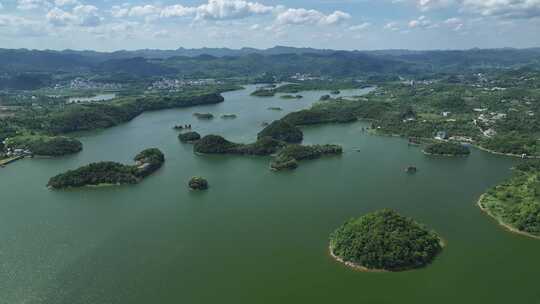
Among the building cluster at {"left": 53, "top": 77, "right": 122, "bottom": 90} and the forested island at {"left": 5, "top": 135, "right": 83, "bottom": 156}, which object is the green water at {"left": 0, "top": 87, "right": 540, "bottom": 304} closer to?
the forested island at {"left": 5, "top": 135, "right": 83, "bottom": 156}

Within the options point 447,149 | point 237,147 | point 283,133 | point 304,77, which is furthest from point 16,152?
point 304,77

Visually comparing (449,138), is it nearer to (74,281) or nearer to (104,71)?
(74,281)

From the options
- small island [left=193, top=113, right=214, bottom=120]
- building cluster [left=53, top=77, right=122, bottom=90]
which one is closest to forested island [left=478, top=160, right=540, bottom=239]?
small island [left=193, top=113, right=214, bottom=120]

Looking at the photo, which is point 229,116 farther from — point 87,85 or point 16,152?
point 87,85

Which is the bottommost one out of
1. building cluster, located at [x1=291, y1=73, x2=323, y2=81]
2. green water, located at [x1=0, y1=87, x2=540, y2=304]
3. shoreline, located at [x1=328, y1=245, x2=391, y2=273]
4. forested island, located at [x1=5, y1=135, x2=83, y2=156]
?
green water, located at [x1=0, y1=87, x2=540, y2=304]

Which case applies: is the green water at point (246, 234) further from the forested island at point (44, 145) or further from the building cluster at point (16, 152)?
the building cluster at point (16, 152)

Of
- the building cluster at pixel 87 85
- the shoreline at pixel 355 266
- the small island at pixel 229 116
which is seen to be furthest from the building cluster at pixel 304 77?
the shoreline at pixel 355 266

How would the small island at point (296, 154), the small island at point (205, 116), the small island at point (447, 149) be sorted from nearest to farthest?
1. the small island at point (296, 154)
2. the small island at point (447, 149)
3. the small island at point (205, 116)
